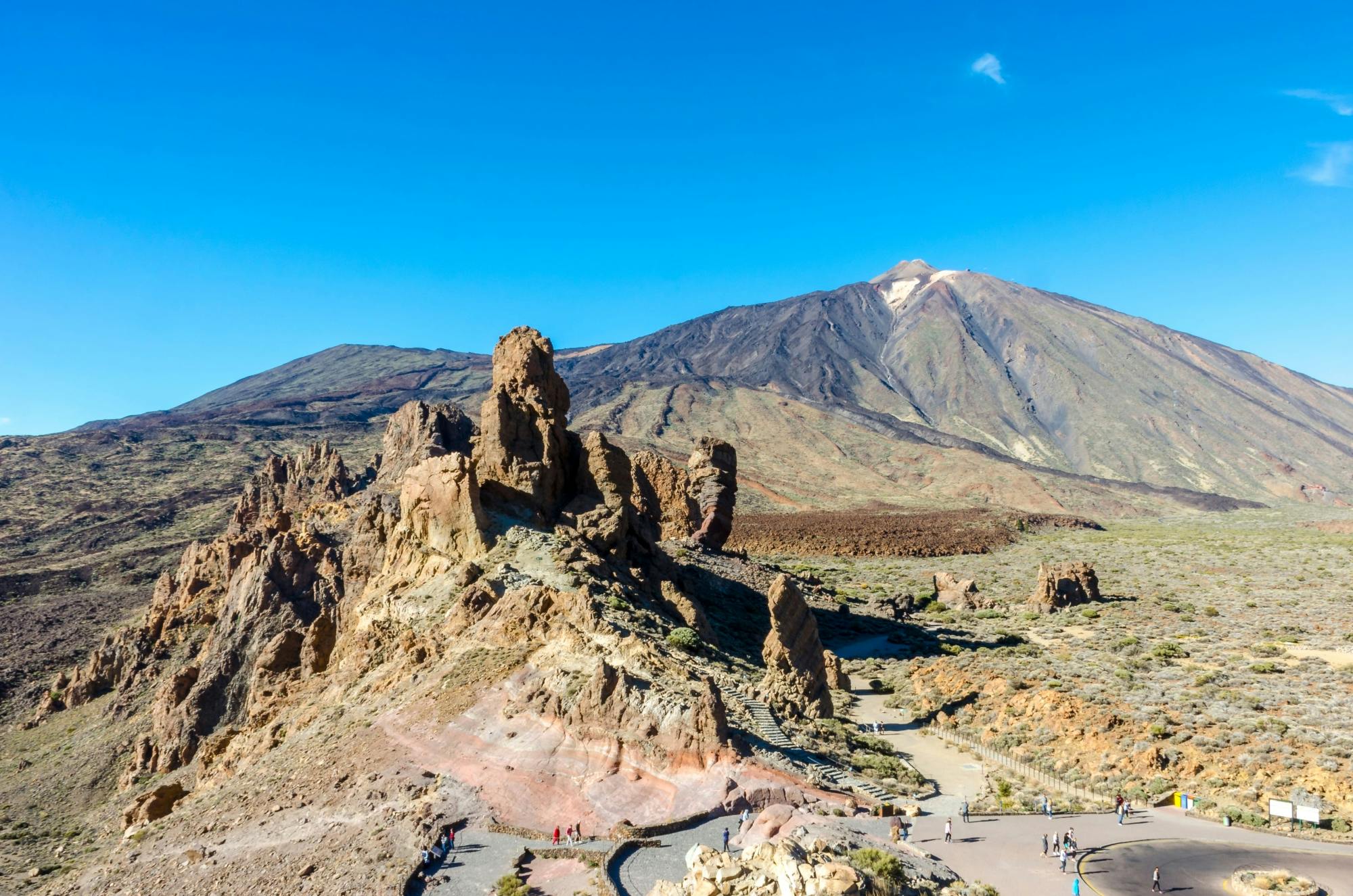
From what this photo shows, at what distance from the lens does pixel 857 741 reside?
25.4 metres

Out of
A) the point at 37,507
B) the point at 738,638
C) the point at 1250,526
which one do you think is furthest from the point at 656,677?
the point at 1250,526

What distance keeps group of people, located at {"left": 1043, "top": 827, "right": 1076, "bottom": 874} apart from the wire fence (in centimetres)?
506

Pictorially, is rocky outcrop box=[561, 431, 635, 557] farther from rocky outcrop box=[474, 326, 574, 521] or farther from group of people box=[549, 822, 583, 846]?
group of people box=[549, 822, 583, 846]

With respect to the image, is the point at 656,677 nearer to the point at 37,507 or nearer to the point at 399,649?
the point at 399,649

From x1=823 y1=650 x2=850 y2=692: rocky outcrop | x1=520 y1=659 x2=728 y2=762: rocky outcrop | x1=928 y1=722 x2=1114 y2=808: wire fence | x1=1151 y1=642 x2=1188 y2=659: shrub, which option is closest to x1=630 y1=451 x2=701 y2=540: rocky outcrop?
x1=823 y1=650 x2=850 y2=692: rocky outcrop

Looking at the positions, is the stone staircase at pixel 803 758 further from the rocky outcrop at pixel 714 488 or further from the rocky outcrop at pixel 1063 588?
the rocky outcrop at pixel 714 488

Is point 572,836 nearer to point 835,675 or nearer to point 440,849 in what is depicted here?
point 440,849

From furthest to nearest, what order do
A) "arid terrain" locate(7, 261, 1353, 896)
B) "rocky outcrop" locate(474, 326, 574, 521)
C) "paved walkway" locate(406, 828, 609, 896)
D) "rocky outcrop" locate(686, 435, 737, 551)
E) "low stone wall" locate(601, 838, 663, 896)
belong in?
"rocky outcrop" locate(686, 435, 737, 551), "rocky outcrop" locate(474, 326, 574, 521), "arid terrain" locate(7, 261, 1353, 896), "paved walkway" locate(406, 828, 609, 896), "low stone wall" locate(601, 838, 663, 896)

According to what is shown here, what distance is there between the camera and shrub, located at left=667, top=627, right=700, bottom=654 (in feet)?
86.0

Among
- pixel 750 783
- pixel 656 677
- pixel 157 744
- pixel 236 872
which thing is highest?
pixel 656 677

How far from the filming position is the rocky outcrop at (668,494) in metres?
56.1

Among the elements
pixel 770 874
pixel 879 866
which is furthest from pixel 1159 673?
pixel 770 874

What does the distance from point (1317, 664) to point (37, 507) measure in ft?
377

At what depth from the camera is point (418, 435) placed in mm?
58781
